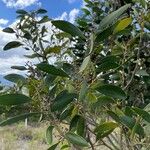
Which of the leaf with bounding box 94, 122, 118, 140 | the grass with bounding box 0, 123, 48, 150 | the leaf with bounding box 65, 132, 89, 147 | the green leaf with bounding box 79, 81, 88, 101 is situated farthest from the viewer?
the grass with bounding box 0, 123, 48, 150

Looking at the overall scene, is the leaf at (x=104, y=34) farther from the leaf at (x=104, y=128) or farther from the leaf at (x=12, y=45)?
the leaf at (x=12, y=45)

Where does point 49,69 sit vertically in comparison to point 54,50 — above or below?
below

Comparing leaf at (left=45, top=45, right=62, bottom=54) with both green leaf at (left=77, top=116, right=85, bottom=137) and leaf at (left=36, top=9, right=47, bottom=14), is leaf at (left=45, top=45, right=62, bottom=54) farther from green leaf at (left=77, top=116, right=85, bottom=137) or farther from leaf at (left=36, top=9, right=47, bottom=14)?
green leaf at (left=77, top=116, right=85, bottom=137)

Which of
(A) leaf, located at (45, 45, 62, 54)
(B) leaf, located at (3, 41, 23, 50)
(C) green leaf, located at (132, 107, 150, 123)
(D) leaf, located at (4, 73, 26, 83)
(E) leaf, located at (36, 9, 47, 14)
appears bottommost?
(C) green leaf, located at (132, 107, 150, 123)

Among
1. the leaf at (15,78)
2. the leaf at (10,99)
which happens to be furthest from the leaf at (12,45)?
the leaf at (10,99)

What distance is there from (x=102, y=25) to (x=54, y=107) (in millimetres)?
315

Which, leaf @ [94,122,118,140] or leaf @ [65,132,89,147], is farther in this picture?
leaf @ [94,122,118,140]

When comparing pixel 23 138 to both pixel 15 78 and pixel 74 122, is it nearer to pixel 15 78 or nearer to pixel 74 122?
pixel 15 78

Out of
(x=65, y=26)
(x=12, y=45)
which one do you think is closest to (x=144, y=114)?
(x=65, y=26)

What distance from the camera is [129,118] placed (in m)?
1.62

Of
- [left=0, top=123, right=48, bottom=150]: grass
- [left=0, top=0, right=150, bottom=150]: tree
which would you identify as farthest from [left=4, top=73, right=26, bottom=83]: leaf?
[left=0, top=123, right=48, bottom=150]: grass

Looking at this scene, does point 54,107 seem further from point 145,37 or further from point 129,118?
point 145,37

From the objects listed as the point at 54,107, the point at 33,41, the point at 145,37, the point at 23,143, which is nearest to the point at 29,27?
the point at 33,41

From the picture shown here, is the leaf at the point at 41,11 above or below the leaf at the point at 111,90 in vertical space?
above
